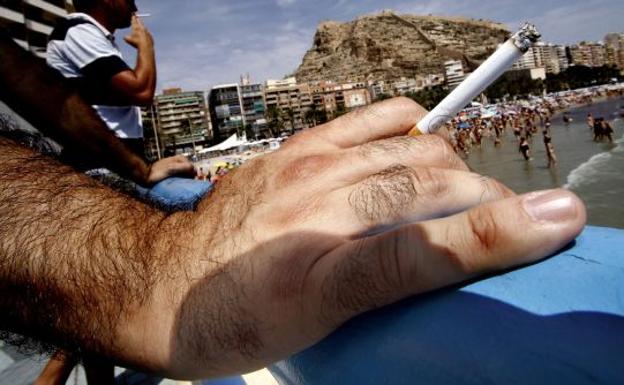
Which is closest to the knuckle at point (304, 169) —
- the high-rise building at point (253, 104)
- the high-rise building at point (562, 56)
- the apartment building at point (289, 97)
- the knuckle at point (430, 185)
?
the knuckle at point (430, 185)

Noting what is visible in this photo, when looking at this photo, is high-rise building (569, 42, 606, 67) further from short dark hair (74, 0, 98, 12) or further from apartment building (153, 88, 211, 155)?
short dark hair (74, 0, 98, 12)

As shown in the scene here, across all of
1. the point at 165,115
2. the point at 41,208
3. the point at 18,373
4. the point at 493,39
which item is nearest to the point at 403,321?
the point at 41,208

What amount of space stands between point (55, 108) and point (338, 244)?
1.43 meters

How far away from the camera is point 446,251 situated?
2.13 ft

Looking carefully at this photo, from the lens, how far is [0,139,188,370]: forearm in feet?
2.48

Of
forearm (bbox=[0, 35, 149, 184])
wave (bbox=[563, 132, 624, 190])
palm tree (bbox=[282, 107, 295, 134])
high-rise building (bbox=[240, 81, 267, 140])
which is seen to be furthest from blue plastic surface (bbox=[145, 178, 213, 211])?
high-rise building (bbox=[240, 81, 267, 140])

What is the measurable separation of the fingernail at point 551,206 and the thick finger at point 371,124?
1.62ft

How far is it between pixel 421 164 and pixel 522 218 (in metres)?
0.29

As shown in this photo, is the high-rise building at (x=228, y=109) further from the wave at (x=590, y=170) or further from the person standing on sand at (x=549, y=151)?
the wave at (x=590, y=170)

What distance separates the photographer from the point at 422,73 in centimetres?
15350

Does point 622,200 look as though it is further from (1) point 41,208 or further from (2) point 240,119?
(2) point 240,119

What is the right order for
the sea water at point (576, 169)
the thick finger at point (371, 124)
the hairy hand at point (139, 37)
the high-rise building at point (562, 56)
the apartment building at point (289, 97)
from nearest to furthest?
the thick finger at point (371, 124)
the hairy hand at point (139, 37)
the sea water at point (576, 169)
the apartment building at point (289, 97)
the high-rise building at point (562, 56)

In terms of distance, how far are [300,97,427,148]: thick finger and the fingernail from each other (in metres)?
0.49

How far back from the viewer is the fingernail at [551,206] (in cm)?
66
